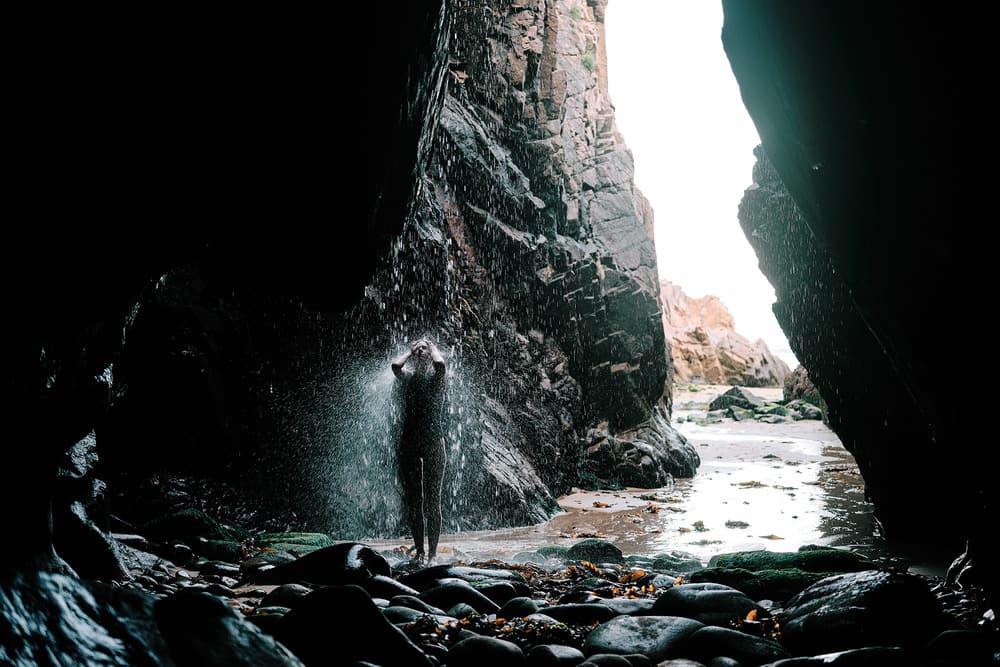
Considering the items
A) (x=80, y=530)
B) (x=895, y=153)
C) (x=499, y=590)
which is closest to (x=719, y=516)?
(x=499, y=590)

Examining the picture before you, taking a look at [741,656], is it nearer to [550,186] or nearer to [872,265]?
[872,265]

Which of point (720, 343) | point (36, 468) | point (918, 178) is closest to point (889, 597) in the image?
point (918, 178)

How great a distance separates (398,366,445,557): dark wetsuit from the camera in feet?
22.7

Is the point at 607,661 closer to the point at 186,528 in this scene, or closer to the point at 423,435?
the point at 423,435

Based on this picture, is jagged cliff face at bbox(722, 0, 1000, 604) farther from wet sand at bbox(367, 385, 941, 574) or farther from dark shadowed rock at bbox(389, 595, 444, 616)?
wet sand at bbox(367, 385, 941, 574)

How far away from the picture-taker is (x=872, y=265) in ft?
9.95

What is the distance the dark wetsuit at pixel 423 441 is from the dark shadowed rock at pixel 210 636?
4.71 meters

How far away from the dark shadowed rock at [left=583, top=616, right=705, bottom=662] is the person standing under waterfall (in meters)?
3.69

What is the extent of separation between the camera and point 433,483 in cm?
705

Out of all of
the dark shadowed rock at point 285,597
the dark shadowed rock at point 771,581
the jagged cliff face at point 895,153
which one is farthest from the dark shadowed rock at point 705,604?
the dark shadowed rock at point 285,597

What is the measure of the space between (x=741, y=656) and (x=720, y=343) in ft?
186

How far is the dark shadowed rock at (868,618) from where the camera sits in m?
3.22

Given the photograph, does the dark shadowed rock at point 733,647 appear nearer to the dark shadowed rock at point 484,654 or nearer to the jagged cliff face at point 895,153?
the dark shadowed rock at point 484,654

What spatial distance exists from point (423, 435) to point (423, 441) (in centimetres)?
7
